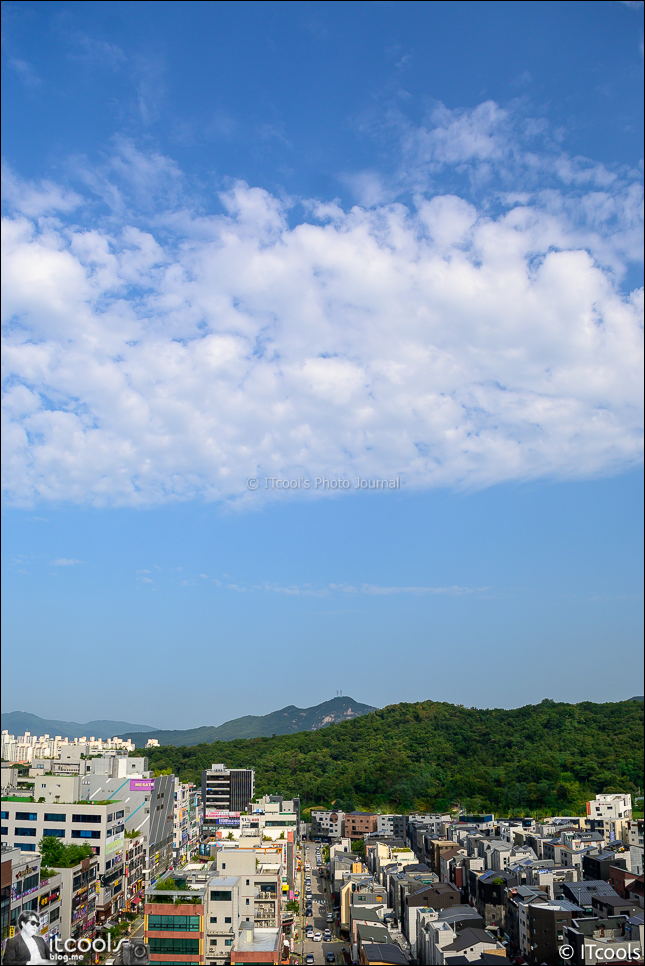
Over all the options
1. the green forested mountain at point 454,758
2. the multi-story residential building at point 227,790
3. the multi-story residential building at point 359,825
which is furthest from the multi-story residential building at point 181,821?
the green forested mountain at point 454,758

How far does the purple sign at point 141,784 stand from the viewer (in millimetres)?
16906

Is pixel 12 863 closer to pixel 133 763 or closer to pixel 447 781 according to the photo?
pixel 133 763

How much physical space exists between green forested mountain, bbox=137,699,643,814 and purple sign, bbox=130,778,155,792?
14.6 m

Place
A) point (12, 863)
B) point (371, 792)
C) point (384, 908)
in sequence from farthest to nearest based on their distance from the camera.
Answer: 1. point (371, 792)
2. point (384, 908)
3. point (12, 863)

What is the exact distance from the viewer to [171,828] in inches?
750

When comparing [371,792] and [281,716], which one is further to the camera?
[281,716]

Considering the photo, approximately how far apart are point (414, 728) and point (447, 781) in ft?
29.6

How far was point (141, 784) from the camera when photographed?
55.7 ft

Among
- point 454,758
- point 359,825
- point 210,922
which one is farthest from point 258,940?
point 454,758

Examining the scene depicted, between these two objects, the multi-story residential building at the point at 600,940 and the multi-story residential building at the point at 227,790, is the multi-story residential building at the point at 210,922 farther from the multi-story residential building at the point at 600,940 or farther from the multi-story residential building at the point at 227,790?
the multi-story residential building at the point at 227,790

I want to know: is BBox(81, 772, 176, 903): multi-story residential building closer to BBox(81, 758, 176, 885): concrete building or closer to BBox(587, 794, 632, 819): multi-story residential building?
BBox(81, 758, 176, 885): concrete building

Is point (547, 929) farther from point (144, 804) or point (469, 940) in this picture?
point (144, 804)

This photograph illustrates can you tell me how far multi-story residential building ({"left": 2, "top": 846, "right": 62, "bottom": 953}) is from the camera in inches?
349

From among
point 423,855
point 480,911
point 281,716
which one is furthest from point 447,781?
point 281,716
